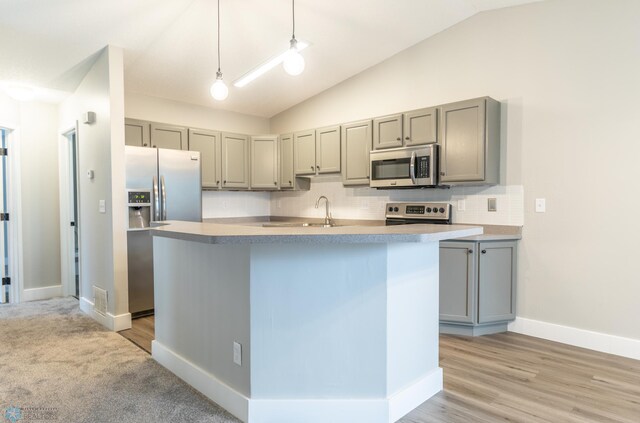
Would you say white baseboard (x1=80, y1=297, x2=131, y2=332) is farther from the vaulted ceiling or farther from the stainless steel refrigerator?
the vaulted ceiling

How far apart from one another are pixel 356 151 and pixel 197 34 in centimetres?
193

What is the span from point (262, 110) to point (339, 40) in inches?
72.6

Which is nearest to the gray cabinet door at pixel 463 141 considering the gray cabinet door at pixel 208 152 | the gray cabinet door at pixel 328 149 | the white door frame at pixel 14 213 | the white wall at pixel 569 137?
the white wall at pixel 569 137

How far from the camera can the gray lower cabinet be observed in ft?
10.9

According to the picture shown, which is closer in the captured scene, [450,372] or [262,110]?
[450,372]

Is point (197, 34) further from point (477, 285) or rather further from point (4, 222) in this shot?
point (477, 285)

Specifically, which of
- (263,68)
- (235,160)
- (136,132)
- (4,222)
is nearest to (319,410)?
(263,68)

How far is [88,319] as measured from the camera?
156 inches

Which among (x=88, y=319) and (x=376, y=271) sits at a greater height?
(x=376, y=271)

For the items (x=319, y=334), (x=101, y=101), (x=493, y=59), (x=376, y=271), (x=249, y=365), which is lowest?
(x=249, y=365)

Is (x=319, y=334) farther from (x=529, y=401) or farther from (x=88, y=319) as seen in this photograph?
(x=88, y=319)

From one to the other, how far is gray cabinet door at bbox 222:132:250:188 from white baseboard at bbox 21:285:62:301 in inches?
95.7

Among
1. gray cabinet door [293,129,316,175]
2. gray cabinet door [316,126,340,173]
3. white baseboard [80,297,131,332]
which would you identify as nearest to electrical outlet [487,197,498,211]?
gray cabinet door [316,126,340,173]

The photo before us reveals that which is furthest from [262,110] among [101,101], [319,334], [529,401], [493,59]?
[529,401]
